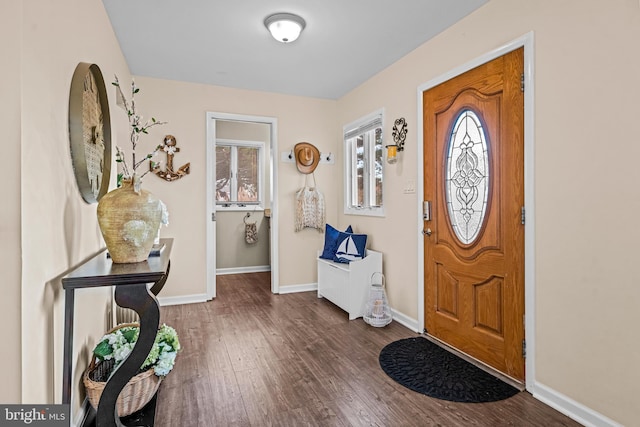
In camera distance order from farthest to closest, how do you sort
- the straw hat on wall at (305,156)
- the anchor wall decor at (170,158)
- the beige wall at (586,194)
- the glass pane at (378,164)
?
the straw hat on wall at (305,156) < the anchor wall decor at (170,158) < the glass pane at (378,164) < the beige wall at (586,194)

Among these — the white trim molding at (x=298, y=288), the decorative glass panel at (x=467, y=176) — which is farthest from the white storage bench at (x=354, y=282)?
the decorative glass panel at (x=467, y=176)

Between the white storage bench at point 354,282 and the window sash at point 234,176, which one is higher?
the window sash at point 234,176

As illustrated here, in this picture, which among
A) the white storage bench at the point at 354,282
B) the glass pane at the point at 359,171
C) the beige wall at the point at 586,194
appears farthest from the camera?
the glass pane at the point at 359,171

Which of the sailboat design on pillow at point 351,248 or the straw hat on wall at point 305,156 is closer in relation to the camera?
the sailboat design on pillow at point 351,248

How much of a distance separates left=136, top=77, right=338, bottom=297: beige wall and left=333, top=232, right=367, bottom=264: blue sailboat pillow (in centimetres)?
84

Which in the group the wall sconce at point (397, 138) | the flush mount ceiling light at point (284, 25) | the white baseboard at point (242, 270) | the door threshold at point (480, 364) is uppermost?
the flush mount ceiling light at point (284, 25)

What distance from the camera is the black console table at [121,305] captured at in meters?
1.40

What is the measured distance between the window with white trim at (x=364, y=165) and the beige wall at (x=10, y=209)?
297cm

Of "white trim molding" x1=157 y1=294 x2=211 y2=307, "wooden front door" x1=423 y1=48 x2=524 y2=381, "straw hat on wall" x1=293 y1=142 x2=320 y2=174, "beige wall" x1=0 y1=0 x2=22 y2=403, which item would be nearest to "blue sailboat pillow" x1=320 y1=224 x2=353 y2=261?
"straw hat on wall" x1=293 y1=142 x2=320 y2=174

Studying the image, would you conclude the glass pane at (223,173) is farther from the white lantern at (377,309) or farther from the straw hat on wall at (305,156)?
the white lantern at (377,309)

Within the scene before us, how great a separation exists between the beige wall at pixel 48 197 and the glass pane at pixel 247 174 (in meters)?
3.98

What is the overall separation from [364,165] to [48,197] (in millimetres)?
3139

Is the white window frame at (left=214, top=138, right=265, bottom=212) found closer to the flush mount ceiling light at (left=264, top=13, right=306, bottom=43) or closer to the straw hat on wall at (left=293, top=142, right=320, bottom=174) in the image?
the straw hat on wall at (left=293, top=142, right=320, bottom=174)

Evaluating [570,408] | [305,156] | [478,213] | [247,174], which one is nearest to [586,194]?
[478,213]
